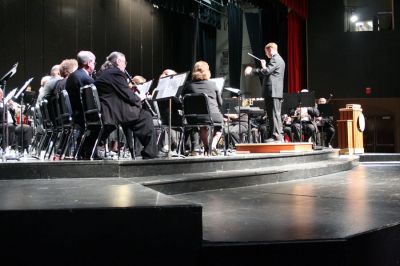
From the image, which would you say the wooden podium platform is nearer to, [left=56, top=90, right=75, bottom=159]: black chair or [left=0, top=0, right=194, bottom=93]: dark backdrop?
[left=56, top=90, right=75, bottom=159]: black chair

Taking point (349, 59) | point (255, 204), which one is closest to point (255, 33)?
point (349, 59)

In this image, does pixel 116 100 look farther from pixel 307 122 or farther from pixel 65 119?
pixel 307 122

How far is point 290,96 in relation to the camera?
25.8 ft

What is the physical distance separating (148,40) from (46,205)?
947 cm

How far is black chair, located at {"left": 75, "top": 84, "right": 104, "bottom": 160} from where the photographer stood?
4371 mm

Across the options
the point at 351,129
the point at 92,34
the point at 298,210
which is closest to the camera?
the point at 298,210

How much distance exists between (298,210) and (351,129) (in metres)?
6.59

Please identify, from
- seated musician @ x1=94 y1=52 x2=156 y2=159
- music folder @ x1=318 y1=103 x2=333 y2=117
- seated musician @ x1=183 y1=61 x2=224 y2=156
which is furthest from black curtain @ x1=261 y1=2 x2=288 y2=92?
seated musician @ x1=94 y1=52 x2=156 y2=159

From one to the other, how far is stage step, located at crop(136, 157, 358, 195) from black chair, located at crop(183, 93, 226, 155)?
840 mm

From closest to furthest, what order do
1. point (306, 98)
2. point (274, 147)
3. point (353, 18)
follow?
point (274, 147)
point (306, 98)
point (353, 18)

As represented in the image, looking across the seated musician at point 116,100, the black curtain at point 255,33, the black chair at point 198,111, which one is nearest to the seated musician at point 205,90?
the black chair at point 198,111

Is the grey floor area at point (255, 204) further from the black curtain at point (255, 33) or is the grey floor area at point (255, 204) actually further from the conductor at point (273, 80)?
the black curtain at point (255, 33)

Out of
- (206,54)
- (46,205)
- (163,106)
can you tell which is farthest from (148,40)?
(46,205)

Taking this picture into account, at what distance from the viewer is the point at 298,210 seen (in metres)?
2.88
